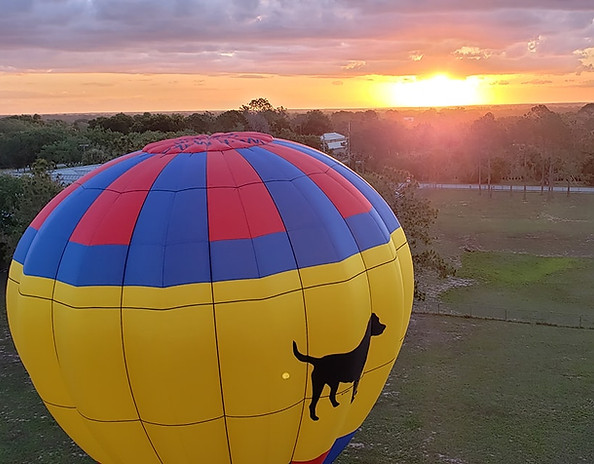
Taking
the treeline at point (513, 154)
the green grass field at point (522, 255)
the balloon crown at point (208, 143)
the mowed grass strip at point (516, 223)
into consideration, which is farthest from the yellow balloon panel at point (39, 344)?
the treeline at point (513, 154)

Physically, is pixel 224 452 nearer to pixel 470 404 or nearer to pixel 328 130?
pixel 470 404

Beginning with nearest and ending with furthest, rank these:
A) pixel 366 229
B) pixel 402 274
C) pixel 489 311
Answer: pixel 366 229 → pixel 402 274 → pixel 489 311

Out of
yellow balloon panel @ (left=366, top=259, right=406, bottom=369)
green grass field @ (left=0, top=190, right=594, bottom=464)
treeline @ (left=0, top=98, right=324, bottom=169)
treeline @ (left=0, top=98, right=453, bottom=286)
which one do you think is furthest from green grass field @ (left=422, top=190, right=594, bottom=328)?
yellow balloon panel @ (left=366, top=259, right=406, bottom=369)

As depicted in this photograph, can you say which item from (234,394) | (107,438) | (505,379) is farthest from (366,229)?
(505,379)

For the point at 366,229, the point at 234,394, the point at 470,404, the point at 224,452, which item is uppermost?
the point at 366,229

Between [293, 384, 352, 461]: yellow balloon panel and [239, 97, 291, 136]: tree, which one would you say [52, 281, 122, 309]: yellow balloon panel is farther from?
[239, 97, 291, 136]: tree

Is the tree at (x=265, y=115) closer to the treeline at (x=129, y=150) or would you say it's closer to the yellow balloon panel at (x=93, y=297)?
the treeline at (x=129, y=150)
